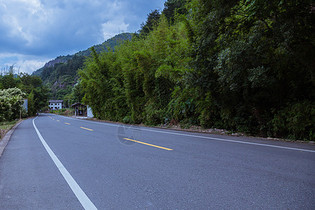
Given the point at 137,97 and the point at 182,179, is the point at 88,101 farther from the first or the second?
the point at 182,179

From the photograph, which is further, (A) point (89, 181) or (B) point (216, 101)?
(B) point (216, 101)

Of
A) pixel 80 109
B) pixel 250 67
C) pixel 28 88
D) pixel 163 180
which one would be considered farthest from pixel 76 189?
pixel 28 88

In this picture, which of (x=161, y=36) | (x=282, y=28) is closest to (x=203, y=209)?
(x=282, y=28)

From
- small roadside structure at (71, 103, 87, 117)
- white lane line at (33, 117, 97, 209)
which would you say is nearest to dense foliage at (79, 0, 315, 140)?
white lane line at (33, 117, 97, 209)

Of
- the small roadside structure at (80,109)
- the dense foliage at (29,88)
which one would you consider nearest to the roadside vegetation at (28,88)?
the dense foliage at (29,88)

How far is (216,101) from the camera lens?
1016cm

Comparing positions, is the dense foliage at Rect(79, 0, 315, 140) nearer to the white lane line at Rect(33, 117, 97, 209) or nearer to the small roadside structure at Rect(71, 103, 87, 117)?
the white lane line at Rect(33, 117, 97, 209)

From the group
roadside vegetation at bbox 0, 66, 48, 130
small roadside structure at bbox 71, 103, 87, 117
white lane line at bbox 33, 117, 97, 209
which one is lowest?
white lane line at bbox 33, 117, 97, 209

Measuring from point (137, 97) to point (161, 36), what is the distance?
598cm

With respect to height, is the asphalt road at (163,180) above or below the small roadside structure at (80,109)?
below

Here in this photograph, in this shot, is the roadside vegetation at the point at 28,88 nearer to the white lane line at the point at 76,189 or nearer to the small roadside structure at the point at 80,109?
the small roadside structure at the point at 80,109

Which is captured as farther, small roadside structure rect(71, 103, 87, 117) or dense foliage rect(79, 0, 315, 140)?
small roadside structure rect(71, 103, 87, 117)

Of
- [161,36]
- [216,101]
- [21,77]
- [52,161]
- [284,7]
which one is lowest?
[52,161]

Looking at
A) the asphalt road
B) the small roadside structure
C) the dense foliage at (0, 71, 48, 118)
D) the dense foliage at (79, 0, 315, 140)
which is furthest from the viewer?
the dense foliage at (0, 71, 48, 118)
